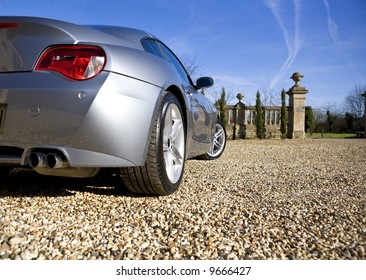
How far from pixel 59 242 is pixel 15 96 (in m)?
0.82

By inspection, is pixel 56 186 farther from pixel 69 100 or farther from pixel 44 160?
pixel 69 100

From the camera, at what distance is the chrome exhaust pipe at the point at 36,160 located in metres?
1.52

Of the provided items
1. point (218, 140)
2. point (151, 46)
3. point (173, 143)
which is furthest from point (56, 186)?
point (218, 140)

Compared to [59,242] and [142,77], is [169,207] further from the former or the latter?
[142,77]

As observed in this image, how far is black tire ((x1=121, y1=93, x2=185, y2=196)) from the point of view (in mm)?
1850

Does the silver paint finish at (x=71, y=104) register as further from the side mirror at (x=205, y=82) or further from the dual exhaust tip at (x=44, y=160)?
the side mirror at (x=205, y=82)

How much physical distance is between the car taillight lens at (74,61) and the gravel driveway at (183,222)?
0.83m

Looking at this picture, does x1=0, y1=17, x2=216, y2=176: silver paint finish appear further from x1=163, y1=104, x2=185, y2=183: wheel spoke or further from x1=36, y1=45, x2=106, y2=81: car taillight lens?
x1=163, y1=104, x2=185, y2=183: wheel spoke

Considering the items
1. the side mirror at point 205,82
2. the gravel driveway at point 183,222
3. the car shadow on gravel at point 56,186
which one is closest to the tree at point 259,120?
the side mirror at point 205,82

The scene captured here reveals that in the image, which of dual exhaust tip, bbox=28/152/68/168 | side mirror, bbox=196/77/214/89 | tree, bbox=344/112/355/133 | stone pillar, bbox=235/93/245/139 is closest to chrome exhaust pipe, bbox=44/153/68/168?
dual exhaust tip, bbox=28/152/68/168

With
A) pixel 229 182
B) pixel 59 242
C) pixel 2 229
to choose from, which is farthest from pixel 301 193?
pixel 2 229

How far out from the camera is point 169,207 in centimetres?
185

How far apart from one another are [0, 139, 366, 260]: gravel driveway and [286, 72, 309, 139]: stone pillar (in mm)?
12637
